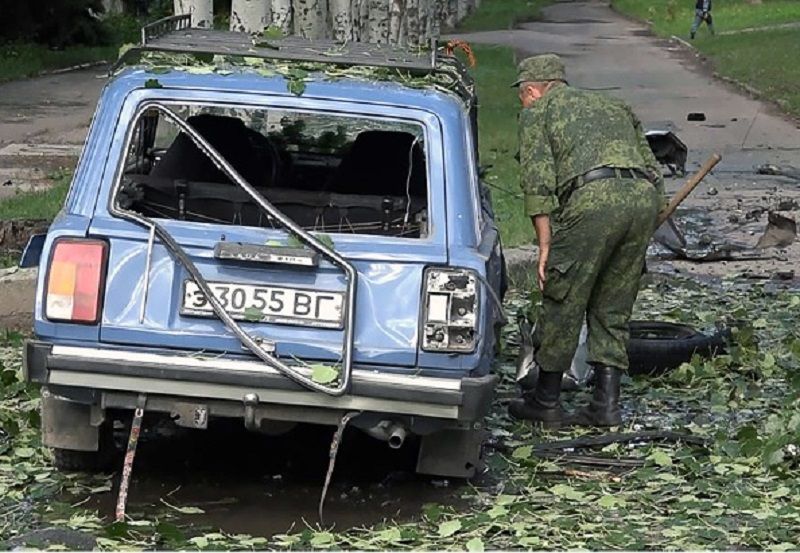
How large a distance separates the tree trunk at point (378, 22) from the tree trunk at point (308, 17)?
3.34m

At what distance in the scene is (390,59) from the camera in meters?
6.95

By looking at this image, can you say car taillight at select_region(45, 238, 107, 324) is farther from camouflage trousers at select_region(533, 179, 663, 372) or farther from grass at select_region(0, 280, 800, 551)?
camouflage trousers at select_region(533, 179, 663, 372)

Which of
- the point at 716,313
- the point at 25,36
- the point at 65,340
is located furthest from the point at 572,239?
the point at 25,36

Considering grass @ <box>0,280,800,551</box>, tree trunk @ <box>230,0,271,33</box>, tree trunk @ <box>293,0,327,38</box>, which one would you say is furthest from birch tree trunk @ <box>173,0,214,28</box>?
grass @ <box>0,280,800,551</box>

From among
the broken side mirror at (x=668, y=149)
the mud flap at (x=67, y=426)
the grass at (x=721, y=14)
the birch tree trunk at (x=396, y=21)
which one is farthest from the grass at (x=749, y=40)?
the mud flap at (x=67, y=426)

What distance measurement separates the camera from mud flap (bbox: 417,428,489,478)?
6312 mm

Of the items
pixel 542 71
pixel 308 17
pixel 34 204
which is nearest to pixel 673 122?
pixel 308 17

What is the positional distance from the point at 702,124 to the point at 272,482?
17.0 metres

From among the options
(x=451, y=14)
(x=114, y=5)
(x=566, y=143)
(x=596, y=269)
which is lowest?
(x=451, y=14)

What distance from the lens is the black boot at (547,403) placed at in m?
7.48

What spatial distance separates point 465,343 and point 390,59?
1.57m

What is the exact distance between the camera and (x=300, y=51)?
7.08m

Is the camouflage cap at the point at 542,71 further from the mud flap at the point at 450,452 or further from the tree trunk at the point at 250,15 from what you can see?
the tree trunk at the point at 250,15

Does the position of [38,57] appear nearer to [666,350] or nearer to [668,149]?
[668,149]
